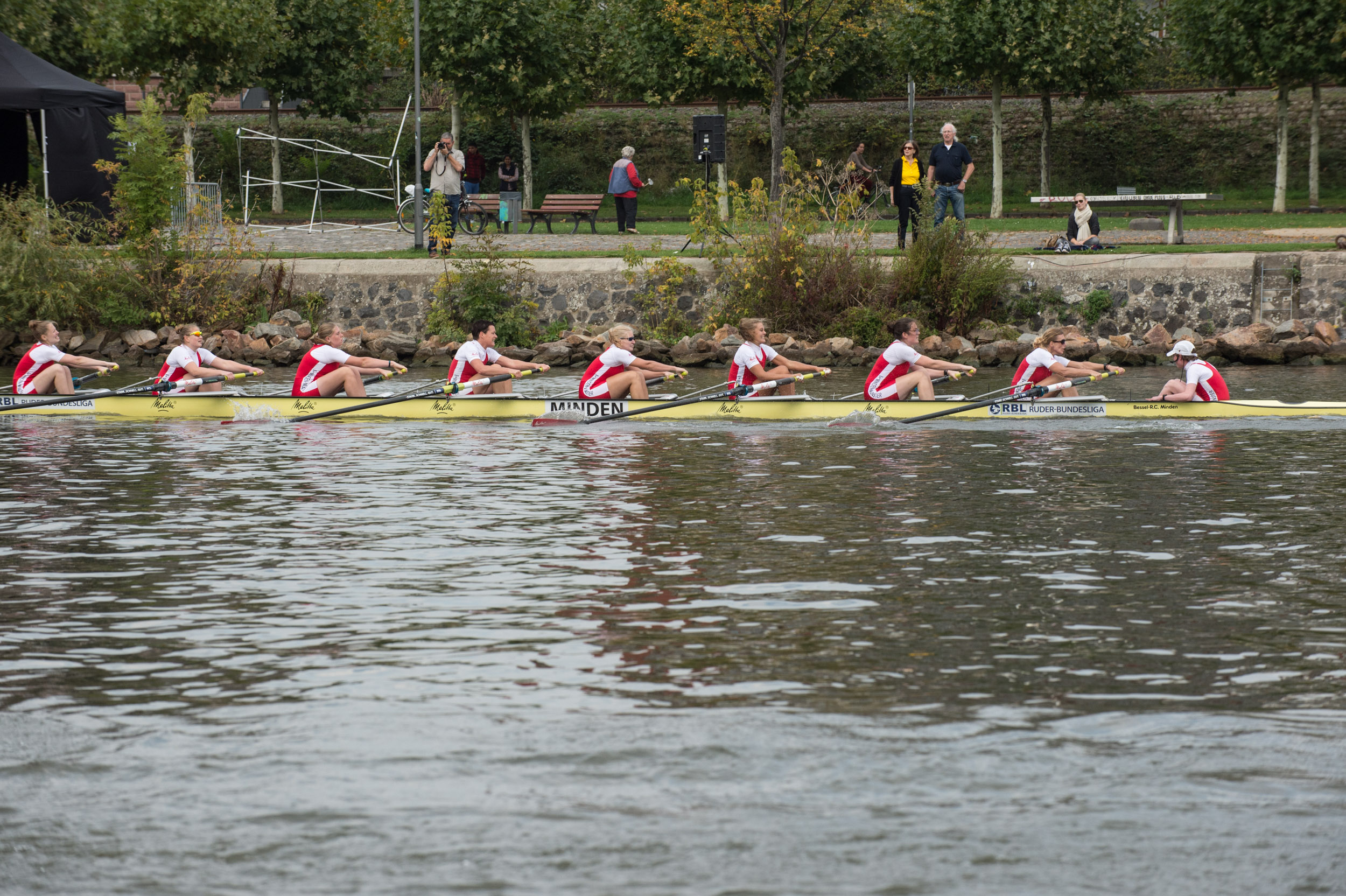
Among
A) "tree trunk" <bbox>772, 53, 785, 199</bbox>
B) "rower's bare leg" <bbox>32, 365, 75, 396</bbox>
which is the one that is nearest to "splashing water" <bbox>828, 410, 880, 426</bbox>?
"rower's bare leg" <bbox>32, 365, 75, 396</bbox>

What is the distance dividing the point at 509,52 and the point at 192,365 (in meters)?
19.4

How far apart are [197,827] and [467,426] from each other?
1250 cm

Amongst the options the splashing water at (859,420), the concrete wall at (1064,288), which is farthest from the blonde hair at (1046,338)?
the splashing water at (859,420)

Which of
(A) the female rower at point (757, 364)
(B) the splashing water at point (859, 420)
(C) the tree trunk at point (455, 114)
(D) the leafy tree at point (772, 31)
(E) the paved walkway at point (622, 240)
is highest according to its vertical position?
(D) the leafy tree at point (772, 31)

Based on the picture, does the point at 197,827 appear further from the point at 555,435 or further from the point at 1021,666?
the point at 555,435

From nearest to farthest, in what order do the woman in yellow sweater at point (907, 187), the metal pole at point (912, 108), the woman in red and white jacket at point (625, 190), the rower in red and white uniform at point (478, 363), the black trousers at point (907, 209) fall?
the rower in red and white uniform at point (478, 363) → the woman in yellow sweater at point (907, 187) → the black trousers at point (907, 209) → the woman in red and white jacket at point (625, 190) → the metal pole at point (912, 108)

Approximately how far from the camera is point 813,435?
680 inches

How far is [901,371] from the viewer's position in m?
18.0

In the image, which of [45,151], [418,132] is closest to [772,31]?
[418,132]

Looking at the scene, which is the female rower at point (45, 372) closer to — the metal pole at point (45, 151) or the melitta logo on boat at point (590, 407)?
the melitta logo on boat at point (590, 407)

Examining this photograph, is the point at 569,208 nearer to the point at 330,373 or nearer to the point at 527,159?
the point at 527,159

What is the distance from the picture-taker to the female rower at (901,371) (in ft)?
58.8

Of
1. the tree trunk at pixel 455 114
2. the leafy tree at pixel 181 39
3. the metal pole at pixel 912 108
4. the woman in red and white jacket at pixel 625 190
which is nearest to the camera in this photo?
the woman in red and white jacket at pixel 625 190

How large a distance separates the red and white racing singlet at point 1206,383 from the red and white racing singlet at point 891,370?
312cm
